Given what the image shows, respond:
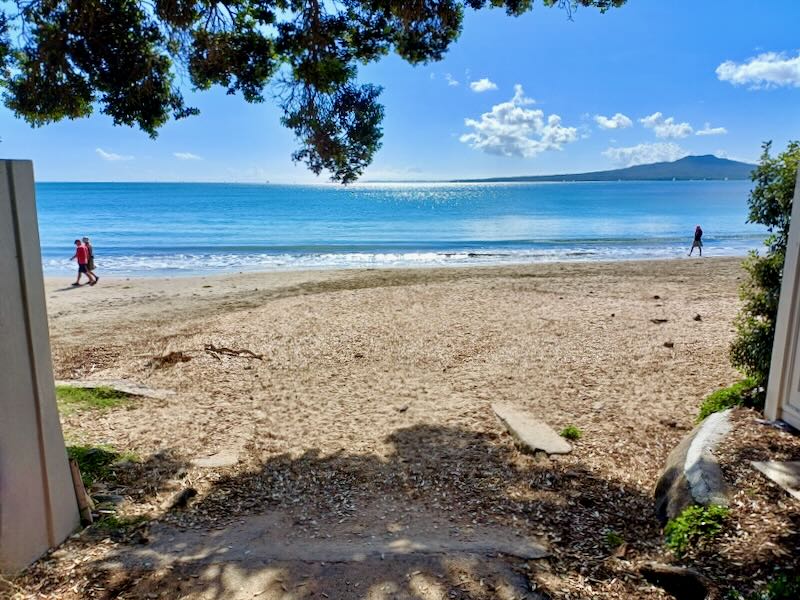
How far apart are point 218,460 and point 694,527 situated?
160 inches

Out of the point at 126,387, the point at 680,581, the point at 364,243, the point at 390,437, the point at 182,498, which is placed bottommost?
the point at 390,437

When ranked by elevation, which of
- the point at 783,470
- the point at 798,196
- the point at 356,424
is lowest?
the point at 356,424

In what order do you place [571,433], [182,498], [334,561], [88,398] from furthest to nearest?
[88,398], [571,433], [182,498], [334,561]

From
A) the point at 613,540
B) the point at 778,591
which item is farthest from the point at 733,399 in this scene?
the point at 778,591

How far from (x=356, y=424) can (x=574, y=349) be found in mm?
4086

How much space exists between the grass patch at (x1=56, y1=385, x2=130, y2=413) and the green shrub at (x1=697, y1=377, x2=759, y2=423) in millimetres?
6622

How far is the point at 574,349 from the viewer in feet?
28.5

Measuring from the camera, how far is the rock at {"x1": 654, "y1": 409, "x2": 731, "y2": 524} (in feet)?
11.8

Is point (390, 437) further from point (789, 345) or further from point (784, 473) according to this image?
point (789, 345)

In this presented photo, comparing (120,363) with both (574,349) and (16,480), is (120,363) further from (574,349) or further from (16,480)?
(574,349)

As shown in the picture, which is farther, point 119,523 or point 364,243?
point 364,243

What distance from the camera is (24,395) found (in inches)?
131

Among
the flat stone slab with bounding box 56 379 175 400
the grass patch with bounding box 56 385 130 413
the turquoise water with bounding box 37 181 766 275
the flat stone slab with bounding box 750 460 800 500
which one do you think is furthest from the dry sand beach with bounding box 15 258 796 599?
the turquoise water with bounding box 37 181 766 275

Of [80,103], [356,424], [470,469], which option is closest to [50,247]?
[80,103]
